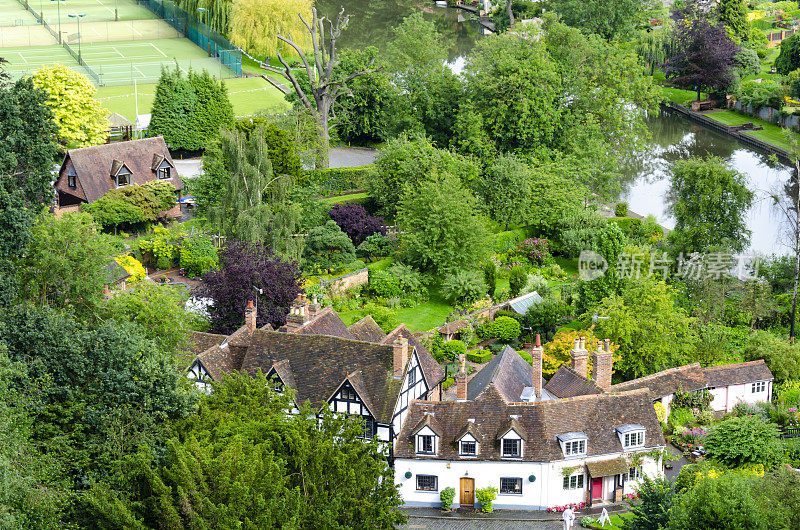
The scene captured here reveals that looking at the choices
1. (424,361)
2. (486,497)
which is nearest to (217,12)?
(424,361)

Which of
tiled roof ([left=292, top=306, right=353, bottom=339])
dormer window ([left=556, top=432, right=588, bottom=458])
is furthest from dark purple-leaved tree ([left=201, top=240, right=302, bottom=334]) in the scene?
dormer window ([left=556, top=432, right=588, bottom=458])

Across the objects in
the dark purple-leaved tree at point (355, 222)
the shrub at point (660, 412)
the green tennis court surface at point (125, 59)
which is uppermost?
the green tennis court surface at point (125, 59)

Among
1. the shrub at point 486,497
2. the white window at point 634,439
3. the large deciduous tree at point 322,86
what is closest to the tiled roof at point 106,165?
the large deciduous tree at point 322,86

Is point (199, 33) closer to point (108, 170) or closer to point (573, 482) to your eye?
point (108, 170)

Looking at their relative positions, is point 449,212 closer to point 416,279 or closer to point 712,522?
point 416,279

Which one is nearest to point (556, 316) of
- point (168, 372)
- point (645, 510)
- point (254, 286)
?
point (254, 286)

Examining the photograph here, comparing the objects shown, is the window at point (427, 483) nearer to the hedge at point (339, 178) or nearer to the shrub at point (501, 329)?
the shrub at point (501, 329)
